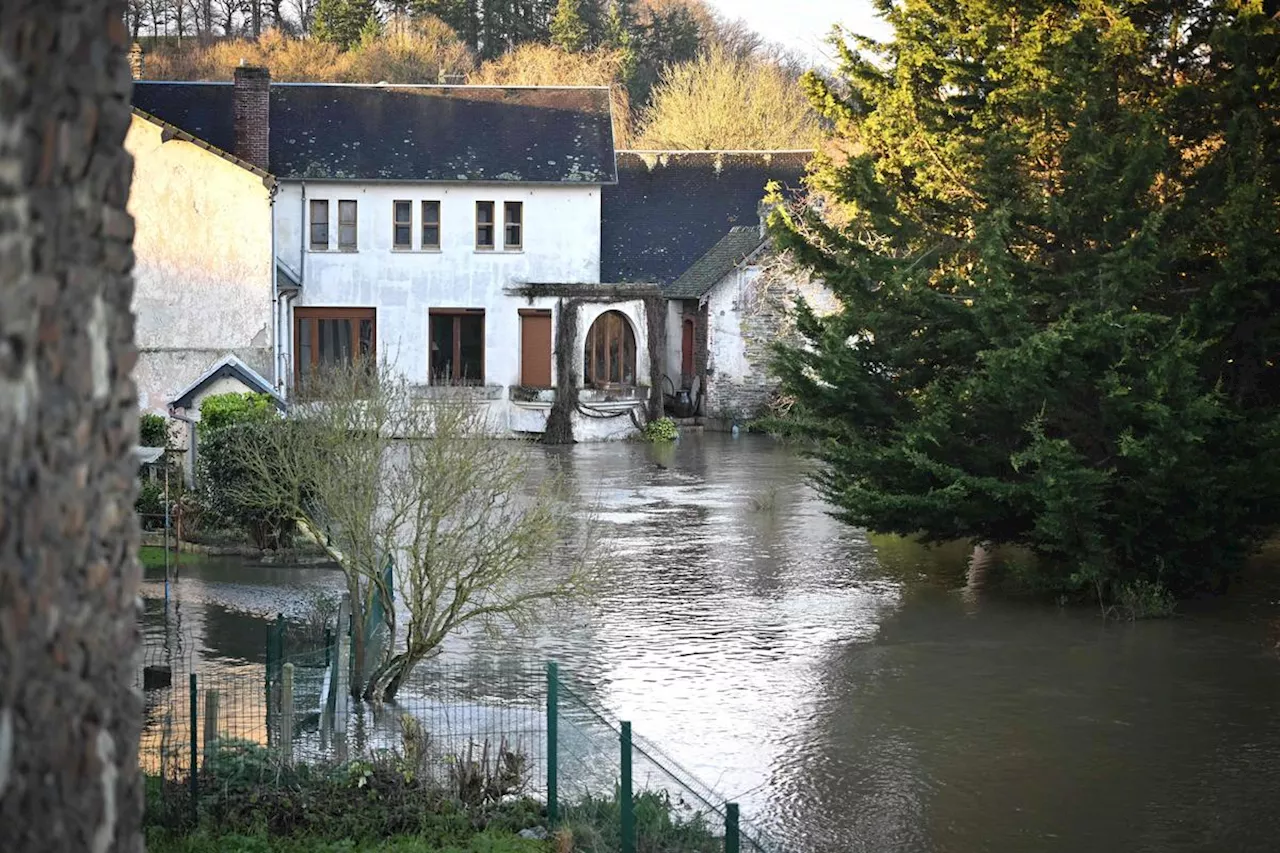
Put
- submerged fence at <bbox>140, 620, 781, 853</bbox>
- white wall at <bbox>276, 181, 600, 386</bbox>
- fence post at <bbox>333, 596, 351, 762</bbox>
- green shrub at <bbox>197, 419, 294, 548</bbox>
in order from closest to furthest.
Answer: submerged fence at <bbox>140, 620, 781, 853</bbox> → fence post at <bbox>333, 596, 351, 762</bbox> → green shrub at <bbox>197, 419, 294, 548</bbox> → white wall at <bbox>276, 181, 600, 386</bbox>

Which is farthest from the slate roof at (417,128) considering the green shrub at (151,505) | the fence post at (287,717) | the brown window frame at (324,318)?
the fence post at (287,717)

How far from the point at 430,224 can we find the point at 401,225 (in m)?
0.73

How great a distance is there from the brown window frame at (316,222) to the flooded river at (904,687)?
61.7ft

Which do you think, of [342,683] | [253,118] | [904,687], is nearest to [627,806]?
[342,683]

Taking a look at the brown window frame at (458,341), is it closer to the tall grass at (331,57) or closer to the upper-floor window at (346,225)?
the upper-floor window at (346,225)

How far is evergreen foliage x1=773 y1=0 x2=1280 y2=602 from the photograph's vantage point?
61.0 feet

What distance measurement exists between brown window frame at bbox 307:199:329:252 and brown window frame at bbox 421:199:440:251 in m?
2.39

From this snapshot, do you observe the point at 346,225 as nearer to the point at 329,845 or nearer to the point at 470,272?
the point at 470,272

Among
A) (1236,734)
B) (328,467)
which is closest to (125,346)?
(328,467)

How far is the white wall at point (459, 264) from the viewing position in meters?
41.2

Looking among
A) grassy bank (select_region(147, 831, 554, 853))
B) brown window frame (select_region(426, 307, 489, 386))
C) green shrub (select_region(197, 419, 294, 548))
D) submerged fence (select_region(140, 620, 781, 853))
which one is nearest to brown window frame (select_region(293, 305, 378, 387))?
brown window frame (select_region(426, 307, 489, 386))

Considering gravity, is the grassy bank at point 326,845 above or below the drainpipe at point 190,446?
below

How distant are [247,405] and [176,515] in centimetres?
185

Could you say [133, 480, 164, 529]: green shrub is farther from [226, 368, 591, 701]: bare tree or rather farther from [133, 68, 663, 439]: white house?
[133, 68, 663, 439]: white house
